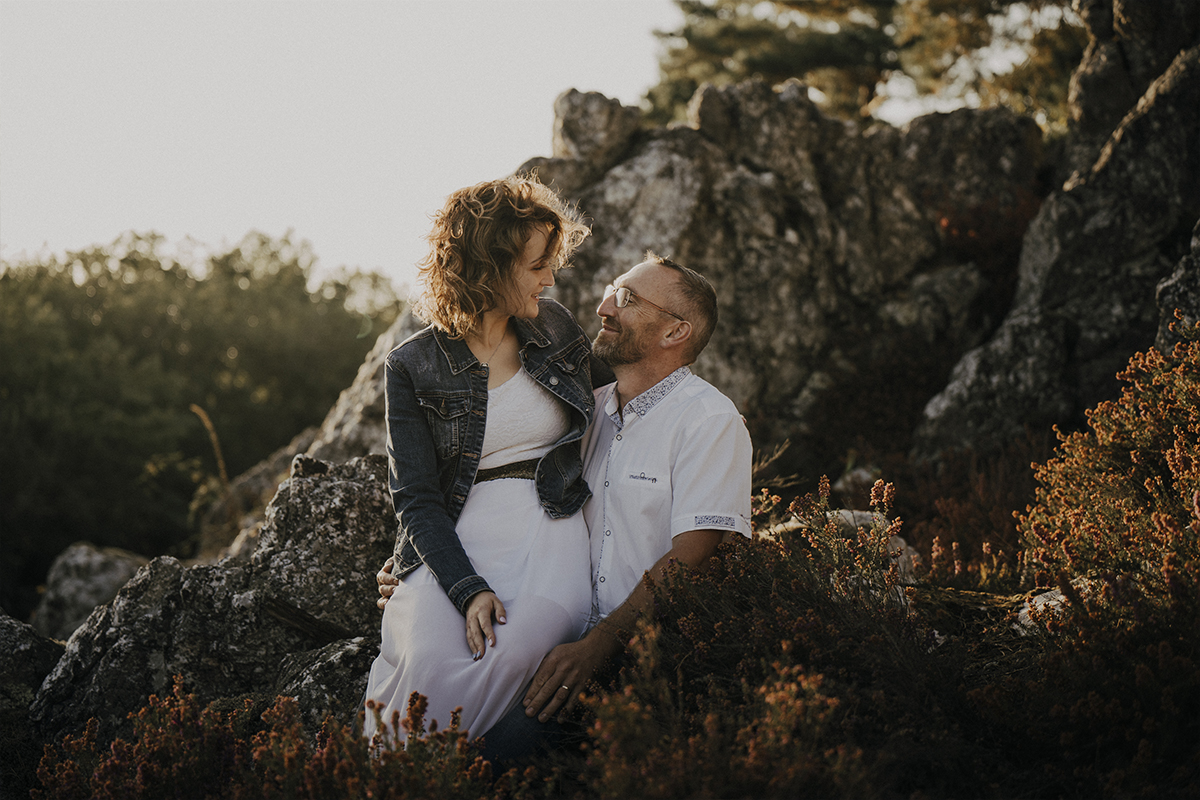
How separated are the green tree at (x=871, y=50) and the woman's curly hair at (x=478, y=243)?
798 cm

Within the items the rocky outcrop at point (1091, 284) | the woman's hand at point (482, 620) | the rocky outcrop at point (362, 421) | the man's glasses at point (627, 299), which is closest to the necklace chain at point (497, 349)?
the man's glasses at point (627, 299)

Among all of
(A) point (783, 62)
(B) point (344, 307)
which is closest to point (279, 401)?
(B) point (344, 307)

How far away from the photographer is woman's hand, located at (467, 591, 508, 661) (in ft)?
9.71

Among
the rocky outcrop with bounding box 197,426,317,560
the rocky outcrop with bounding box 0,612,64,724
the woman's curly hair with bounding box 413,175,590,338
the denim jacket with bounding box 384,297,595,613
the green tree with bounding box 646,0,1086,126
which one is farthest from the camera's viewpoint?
the green tree with bounding box 646,0,1086,126

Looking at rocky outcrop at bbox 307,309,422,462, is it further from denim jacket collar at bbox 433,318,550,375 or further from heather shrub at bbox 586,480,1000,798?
heather shrub at bbox 586,480,1000,798

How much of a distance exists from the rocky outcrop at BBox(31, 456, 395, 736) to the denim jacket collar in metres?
1.32

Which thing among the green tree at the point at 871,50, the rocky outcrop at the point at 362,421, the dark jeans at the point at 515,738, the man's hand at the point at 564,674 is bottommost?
the dark jeans at the point at 515,738

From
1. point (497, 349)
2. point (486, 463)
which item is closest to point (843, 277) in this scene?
point (497, 349)

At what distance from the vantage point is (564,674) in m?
2.96

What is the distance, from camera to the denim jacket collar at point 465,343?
3418 millimetres

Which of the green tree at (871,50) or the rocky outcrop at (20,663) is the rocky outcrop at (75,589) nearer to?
the rocky outcrop at (20,663)

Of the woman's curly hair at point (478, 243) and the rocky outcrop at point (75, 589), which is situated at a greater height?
the woman's curly hair at point (478, 243)

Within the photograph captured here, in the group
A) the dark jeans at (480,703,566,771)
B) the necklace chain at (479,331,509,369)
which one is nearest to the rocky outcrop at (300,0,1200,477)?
the necklace chain at (479,331,509,369)

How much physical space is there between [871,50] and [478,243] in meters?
14.4
